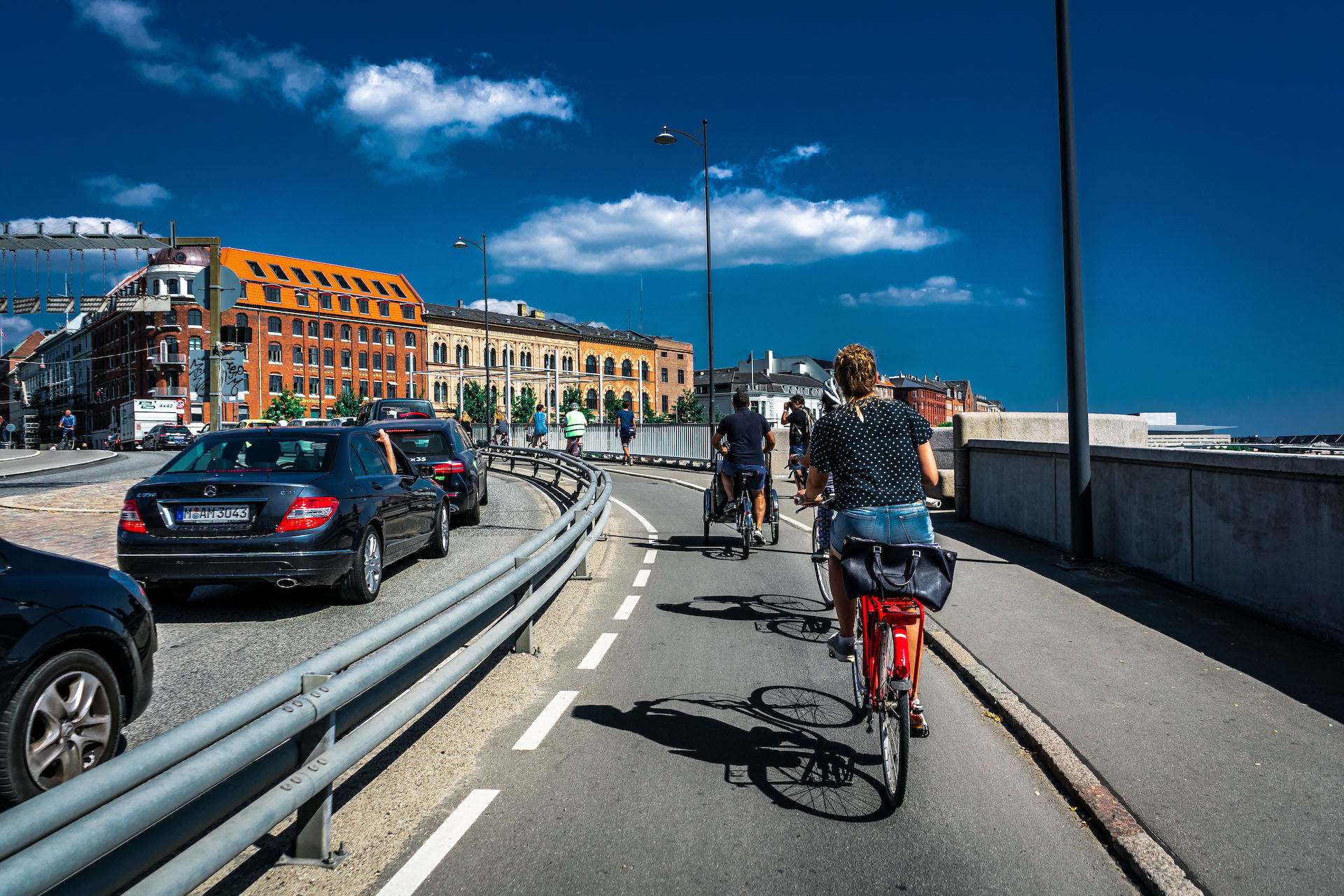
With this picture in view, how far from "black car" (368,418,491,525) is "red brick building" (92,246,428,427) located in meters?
69.6

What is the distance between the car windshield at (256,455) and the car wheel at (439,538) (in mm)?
2416

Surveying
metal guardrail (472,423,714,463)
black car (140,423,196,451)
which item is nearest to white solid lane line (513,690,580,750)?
metal guardrail (472,423,714,463)

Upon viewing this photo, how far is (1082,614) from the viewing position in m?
7.34

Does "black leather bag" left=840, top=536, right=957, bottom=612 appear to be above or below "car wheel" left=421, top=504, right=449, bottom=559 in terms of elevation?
above

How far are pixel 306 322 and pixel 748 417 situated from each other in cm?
8825

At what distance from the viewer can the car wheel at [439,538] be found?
34.8ft

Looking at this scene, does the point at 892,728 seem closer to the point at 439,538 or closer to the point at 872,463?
the point at 872,463

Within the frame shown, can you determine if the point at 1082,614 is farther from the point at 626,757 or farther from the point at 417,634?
the point at 417,634

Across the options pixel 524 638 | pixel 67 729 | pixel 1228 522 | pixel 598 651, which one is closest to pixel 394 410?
pixel 524 638

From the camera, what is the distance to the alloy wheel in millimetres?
3619

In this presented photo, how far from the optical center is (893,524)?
13.9 feet

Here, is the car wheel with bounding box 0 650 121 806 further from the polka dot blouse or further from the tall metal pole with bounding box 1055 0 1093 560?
the tall metal pole with bounding box 1055 0 1093 560

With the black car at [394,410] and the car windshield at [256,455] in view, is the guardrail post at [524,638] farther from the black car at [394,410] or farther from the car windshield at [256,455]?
the black car at [394,410]

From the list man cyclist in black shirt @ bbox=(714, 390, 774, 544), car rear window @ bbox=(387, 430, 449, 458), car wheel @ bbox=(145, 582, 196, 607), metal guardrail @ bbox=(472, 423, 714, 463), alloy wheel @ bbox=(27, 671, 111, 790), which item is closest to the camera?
alloy wheel @ bbox=(27, 671, 111, 790)
